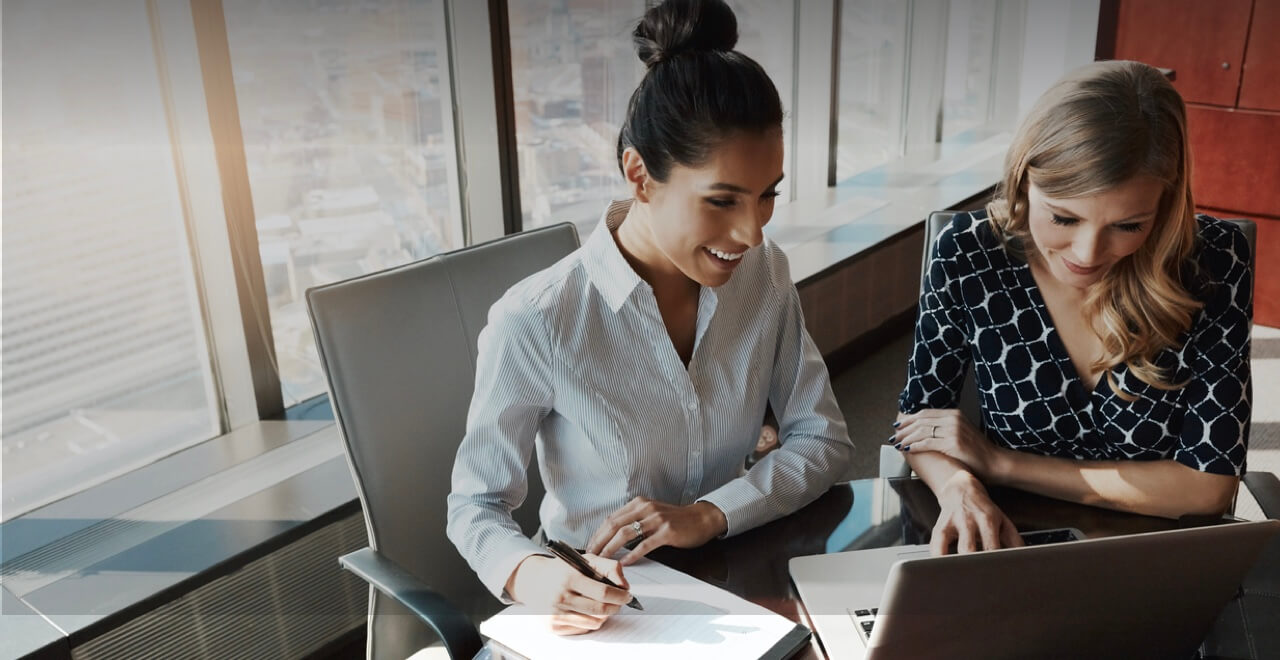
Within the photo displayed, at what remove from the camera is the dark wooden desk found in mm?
1194

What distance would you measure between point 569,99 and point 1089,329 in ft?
6.39

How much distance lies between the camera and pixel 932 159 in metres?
4.96

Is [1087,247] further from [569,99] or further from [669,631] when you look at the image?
[569,99]

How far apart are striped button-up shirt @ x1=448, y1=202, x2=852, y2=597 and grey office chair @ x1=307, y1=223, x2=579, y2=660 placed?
190 millimetres

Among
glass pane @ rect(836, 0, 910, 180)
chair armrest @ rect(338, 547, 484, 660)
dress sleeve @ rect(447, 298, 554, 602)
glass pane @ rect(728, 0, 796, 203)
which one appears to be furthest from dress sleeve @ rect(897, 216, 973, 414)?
glass pane @ rect(836, 0, 910, 180)

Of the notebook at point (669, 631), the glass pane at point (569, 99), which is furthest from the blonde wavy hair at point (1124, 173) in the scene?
the glass pane at point (569, 99)

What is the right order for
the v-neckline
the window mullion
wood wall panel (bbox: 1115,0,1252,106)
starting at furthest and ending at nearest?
1. wood wall panel (bbox: 1115,0,1252,106)
2. the window mullion
3. the v-neckline

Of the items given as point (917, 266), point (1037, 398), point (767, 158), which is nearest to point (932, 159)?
point (917, 266)

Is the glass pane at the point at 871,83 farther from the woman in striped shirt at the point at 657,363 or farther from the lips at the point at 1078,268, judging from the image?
the woman in striped shirt at the point at 657,363

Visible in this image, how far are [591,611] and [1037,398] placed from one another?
0.81 metres

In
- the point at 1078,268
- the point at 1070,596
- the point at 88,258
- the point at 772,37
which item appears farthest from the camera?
the point at 772,37

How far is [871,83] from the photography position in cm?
447

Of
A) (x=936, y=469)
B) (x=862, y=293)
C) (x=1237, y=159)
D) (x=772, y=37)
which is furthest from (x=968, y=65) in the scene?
(x=936, y=469)

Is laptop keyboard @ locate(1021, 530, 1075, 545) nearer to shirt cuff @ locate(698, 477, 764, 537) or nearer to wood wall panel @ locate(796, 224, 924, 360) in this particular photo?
shirt cuff @ locate(698, 477, 764, 537)
